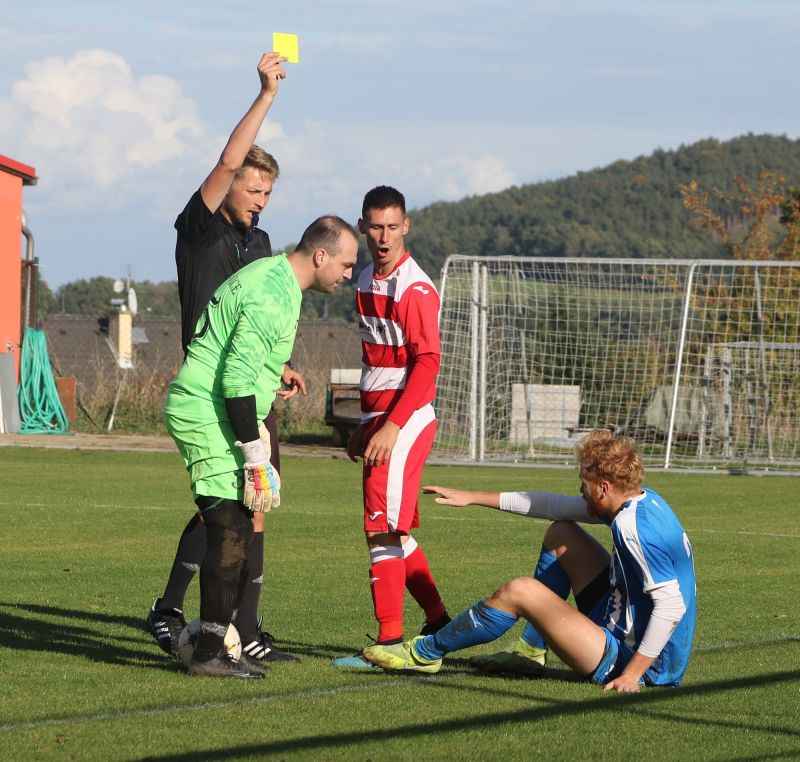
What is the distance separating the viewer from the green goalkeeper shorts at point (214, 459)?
588 cm

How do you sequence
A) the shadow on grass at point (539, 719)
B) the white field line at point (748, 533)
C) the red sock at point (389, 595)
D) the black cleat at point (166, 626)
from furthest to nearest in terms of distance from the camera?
the white field line at point (748, 533) → the black cleat at point (166, 626) → the red sock at point (389, 595) → the shadow on grass at point (539, 719)

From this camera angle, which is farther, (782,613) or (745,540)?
(745,540)

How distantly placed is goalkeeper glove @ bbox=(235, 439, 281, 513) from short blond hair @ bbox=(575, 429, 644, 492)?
4.17 ft

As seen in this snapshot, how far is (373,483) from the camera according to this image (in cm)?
634

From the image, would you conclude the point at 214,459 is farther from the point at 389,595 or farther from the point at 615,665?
the point at 615,665

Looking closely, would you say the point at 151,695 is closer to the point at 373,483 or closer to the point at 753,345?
the point at 373,483

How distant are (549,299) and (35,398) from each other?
351 inches

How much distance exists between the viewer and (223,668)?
5.99 m

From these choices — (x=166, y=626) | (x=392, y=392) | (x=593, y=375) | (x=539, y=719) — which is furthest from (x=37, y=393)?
(x=539, y=719)

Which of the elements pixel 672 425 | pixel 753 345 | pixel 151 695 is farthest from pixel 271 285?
pixel 753 345

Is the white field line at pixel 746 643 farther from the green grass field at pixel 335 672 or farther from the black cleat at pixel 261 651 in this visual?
the black cleat at pixel 261 651

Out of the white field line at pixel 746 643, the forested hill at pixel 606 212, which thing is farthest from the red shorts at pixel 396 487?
the forested hill at pixel 606 212

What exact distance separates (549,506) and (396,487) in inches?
26.7

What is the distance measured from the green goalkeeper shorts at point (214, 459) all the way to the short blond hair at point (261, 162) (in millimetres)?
1359
